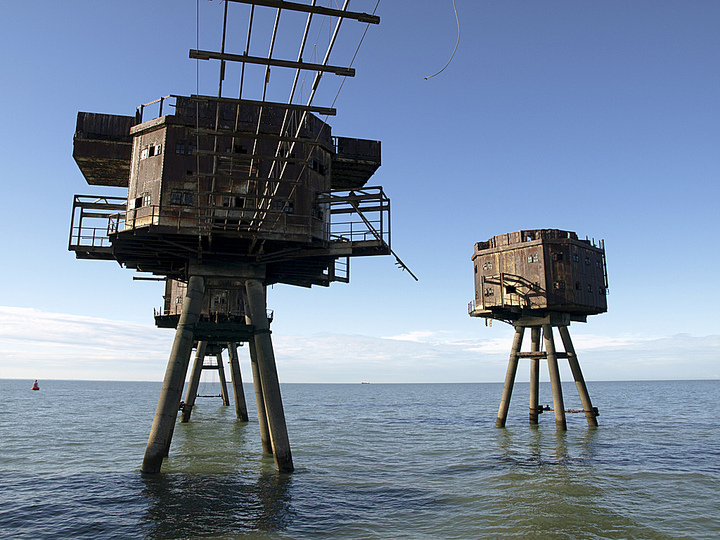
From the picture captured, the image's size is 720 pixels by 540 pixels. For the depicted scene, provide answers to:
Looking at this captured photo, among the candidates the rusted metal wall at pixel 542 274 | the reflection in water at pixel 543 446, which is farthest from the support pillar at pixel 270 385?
the rusted metal wall at pixel 542 274

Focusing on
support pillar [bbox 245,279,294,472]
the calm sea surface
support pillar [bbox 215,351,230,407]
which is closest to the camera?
the calm sea surface

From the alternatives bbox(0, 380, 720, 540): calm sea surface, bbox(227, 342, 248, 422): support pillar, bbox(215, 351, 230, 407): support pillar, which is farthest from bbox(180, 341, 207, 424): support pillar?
bbox(0, 380, 720, 540): calm sea surface

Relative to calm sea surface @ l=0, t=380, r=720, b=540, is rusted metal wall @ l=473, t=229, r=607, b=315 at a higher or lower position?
higher

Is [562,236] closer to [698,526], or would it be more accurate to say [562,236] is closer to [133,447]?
[698,526]

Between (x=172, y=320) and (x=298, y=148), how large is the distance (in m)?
19.3

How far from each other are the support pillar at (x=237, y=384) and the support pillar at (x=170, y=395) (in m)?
22.6

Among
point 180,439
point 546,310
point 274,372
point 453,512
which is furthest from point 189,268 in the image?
point 546,310

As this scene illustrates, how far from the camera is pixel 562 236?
30.0 metres

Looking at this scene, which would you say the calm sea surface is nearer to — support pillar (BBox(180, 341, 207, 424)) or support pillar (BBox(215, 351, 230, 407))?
support pillar (BBox(180, 341, 207, 424))

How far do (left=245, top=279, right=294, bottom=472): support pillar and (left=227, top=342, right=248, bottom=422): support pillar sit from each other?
22138 millimetres

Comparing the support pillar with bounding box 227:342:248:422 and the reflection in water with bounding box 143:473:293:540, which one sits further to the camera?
the support pillar with bounding box 227:342:248:422

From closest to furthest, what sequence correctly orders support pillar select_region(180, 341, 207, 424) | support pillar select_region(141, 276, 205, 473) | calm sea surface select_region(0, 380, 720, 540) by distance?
calm sea surface select_region(0, 380, 720, 540) → support pillar select_region(141, 276, 205, 473) → support pillar select_region(180, 341, 207, 424)

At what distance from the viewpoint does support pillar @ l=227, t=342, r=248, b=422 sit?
132 ft

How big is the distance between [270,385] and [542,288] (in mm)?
17278
